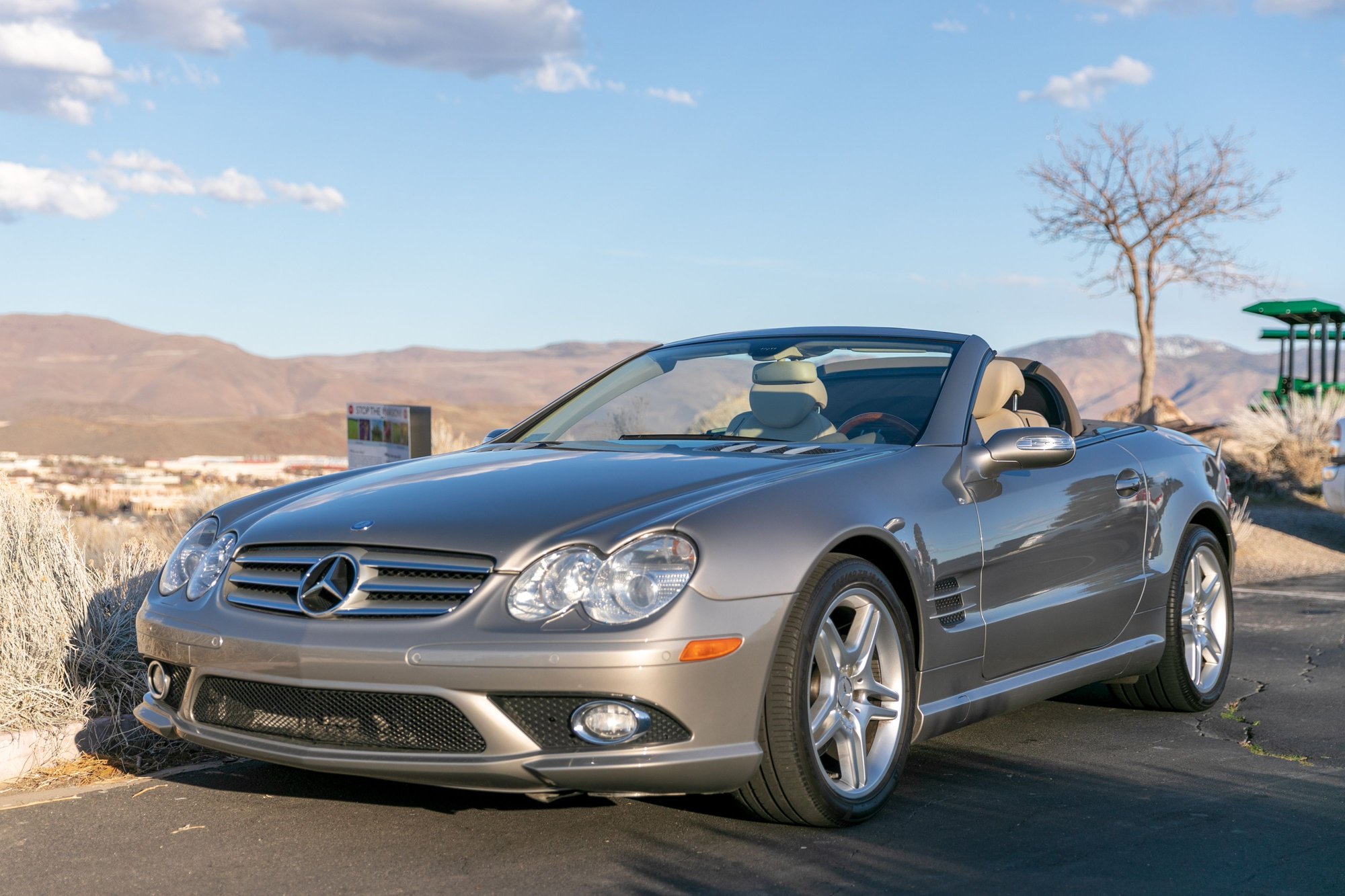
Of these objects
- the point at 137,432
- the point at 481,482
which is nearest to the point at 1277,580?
the point at 481,482

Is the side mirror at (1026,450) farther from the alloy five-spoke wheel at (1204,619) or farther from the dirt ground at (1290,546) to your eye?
the dirt ground at (1290,546)

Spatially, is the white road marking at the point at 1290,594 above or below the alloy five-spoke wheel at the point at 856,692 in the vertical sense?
below

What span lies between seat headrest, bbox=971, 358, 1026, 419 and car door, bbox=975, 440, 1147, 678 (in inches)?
12.3

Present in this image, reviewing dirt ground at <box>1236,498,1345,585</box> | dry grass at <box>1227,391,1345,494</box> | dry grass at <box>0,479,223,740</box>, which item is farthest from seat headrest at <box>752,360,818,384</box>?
dry grass at <box>1227,391,1345,494</box>

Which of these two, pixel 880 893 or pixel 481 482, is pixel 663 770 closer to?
pixel 880 893

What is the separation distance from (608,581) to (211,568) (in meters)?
1.34

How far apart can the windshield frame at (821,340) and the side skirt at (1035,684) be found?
2.87 ft

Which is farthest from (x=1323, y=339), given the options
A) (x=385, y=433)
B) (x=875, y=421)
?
(x=875, y=421)

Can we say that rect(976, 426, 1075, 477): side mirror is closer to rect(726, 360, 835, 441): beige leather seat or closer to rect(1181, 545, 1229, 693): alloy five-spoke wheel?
rect(726, 360, 835, 441): beige leather seat

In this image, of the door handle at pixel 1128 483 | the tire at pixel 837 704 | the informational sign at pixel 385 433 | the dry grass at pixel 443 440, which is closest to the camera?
the tire at pixel 837 704

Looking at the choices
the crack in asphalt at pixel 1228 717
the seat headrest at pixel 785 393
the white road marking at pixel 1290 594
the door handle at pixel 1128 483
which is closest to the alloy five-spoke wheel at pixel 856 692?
the seat headrest at pixel 785 393

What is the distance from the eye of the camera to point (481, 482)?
438 centimetres

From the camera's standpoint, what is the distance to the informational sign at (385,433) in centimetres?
841

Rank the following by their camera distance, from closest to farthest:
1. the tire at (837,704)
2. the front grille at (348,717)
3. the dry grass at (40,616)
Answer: the front grille at (348,717)
the tire at (837,704)
the dry grass at (40,616)
